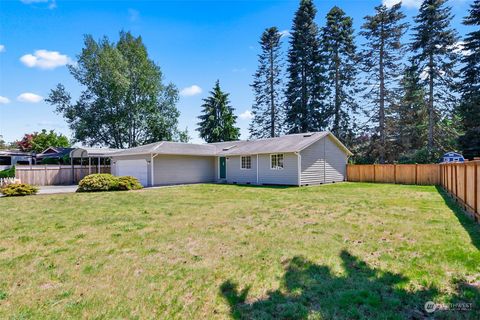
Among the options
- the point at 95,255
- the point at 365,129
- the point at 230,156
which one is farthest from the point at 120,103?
the point at 95,255

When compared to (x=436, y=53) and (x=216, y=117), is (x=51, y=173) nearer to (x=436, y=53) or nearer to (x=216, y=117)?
(x=216, y=117)

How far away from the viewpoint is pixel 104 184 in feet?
51.5

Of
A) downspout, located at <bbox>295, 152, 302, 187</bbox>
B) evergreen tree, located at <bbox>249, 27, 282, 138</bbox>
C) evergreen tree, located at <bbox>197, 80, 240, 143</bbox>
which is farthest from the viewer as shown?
evergreen tree, located at <bbox>197, 80, 240, 143</bbox>

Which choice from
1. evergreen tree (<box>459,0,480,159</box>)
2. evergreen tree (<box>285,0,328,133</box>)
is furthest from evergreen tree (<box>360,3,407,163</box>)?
evergreen tree (<box>459,0,480,159</box>)

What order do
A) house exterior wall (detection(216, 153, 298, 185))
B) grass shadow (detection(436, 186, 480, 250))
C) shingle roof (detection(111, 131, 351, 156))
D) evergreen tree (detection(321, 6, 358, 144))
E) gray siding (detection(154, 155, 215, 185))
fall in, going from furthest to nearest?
evergreen tree (detection(321, 6, 358, 144)) → gray siding (detection(154, 155, 215, 185)) → shingle roof (detection(111, 131, 351, 156)) → house exterior wall (detection(216, 153, 298, 185)) → grass shadow (detection(436, 186, 480, 250))

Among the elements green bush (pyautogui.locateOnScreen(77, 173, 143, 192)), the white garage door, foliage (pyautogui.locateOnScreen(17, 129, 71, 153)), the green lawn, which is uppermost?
foliage (pyautogui.locateOnScreen(17, 129, 71, 153))

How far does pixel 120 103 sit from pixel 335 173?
24.0m

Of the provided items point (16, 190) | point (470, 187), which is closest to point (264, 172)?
point (470, 187)

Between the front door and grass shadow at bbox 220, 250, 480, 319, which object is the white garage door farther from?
grass shadow at bbox 220, 250, 480, 319

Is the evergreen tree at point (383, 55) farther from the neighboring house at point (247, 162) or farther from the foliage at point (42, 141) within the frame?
the foliage at point (42, 141)

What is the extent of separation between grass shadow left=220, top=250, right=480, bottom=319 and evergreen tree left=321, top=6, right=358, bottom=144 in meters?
28.4

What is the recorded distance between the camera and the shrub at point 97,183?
1541 cm

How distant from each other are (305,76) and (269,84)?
4.78 meters

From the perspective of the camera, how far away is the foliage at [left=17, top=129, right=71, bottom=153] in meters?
38.4
